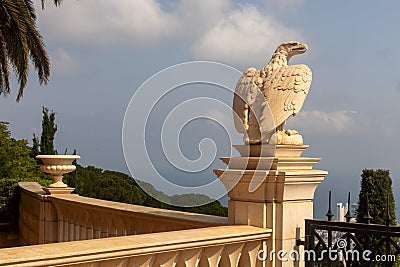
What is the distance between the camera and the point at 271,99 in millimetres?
4348

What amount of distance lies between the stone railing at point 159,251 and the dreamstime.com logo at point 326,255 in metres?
0.09

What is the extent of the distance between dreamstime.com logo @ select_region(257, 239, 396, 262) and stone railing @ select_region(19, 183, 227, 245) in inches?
24.2

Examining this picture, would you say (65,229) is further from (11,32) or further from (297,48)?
(11,32)

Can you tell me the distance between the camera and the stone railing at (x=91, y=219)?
16.9 ft

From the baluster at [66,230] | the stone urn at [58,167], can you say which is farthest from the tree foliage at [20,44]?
the baluster at [66,230]

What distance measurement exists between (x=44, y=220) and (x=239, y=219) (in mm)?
4351

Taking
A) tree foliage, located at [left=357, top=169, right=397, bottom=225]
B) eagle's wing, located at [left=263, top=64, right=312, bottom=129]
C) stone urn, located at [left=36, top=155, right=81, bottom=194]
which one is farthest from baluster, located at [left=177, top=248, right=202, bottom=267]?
stone urn, located at [left=36, top=155, right=81, bottom=194]

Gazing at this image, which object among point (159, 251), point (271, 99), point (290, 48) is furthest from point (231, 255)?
point (290, 48)

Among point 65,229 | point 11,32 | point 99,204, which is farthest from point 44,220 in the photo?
point 11,32

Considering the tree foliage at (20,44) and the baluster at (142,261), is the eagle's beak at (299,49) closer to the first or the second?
the baluster at (142,261)

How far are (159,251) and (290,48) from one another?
2.31m

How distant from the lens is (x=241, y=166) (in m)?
4.52

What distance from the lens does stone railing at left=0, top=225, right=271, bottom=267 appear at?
311 cm

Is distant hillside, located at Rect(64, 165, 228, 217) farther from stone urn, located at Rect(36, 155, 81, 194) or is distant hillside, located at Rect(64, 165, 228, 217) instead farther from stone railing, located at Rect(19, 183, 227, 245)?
stone urn, located at Rect(36, 155, 81, 194)
